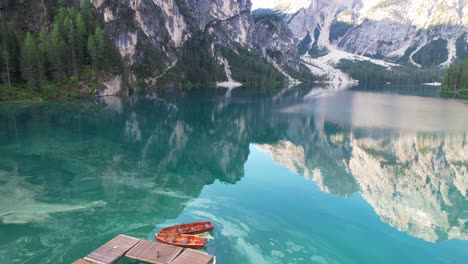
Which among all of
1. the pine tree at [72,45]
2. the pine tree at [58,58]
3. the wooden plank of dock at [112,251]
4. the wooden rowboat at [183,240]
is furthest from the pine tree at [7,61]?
the wooden rowboat at [183,240]

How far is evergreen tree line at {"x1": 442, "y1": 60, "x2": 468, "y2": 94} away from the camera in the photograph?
14375cm

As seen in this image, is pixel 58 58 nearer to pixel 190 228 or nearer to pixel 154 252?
pixel 190 228

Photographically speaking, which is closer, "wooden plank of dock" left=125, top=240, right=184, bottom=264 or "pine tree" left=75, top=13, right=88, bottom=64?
"wooden plank of dock" left=125, top=240, right=184, bottom=264

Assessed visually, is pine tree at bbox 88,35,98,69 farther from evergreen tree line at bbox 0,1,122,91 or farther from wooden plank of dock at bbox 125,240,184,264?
wooden plank of dock at bbox 125,240,184,264

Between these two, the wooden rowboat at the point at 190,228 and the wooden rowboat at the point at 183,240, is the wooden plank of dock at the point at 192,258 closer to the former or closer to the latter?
the wooden rowboat at the point at 183,240

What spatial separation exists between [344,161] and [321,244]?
2407 centimetres

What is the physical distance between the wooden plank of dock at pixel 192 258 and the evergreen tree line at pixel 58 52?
84932 mm

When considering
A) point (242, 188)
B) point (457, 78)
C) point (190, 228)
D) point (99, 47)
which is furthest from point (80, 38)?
point (457, 78)

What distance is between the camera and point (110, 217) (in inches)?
989

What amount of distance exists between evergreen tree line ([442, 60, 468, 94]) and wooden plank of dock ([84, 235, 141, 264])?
519 feet

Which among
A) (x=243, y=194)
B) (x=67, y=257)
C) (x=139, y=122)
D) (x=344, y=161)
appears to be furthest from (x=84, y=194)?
(x=139, y=122)

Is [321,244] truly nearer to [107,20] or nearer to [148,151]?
[148,151]

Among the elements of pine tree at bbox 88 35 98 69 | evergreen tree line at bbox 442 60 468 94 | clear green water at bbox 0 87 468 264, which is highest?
pine tree at bbox 88 35 98 69

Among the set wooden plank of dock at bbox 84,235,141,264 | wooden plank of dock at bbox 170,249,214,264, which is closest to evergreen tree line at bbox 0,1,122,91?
wooden plank of dock at bbox 84,235,141,264
